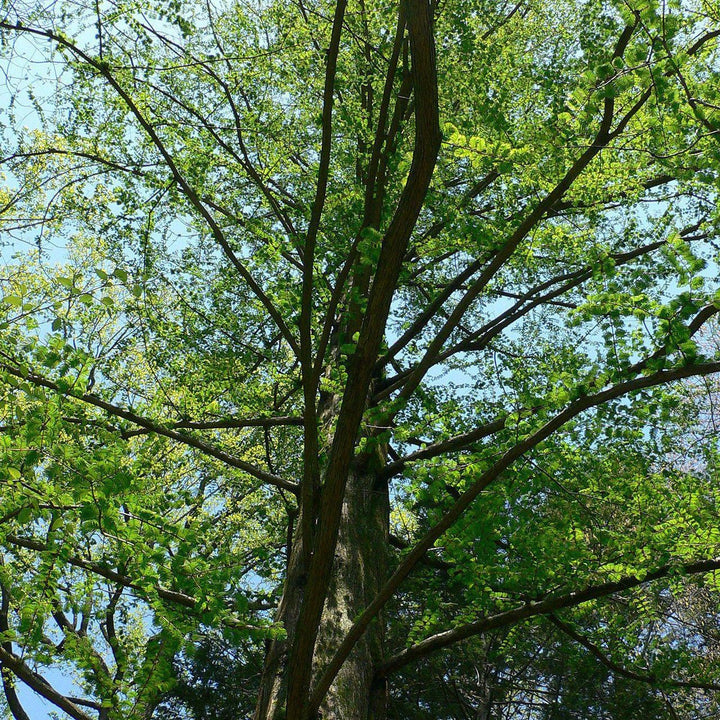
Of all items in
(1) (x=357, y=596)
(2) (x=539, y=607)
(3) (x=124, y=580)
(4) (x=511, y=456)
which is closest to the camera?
(4) (x=511, y=456)

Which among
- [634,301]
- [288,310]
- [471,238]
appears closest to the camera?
[634,301]

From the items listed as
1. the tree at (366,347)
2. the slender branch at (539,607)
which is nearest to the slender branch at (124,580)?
the tree at (366,347)

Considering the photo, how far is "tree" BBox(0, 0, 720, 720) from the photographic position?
3.06 metres

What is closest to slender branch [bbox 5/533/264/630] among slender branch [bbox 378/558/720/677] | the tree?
the tree

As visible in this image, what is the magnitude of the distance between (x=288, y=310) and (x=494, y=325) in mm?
3076

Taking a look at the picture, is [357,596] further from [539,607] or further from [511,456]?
[511,456]

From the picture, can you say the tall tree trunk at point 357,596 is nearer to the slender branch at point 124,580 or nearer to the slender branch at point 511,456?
the slender branch at point 124,580

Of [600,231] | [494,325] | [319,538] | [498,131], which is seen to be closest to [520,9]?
[600,231]

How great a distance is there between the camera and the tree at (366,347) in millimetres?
3061

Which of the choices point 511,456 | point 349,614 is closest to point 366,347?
point 511,456

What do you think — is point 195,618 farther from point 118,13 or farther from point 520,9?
point 520,9

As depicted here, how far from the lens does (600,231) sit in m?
7.52

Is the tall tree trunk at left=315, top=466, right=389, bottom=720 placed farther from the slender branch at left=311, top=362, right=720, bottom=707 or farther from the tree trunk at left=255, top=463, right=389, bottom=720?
the slender branch at left=311, top=362, right=720, bottom=707

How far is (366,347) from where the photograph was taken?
2.94m
